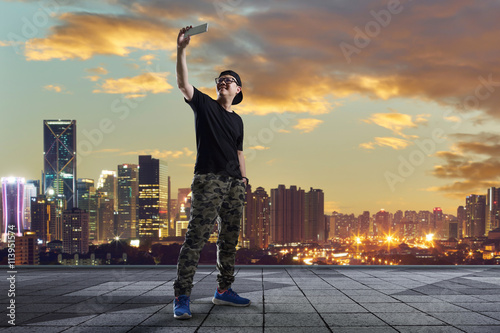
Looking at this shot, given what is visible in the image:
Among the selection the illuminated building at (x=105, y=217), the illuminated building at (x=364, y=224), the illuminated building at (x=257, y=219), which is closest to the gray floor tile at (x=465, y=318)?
the illuminated building at (x=257, y=219)

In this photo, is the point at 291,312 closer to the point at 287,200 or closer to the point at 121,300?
the point at 121,300

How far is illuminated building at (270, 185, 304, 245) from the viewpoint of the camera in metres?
107

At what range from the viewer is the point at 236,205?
11.6 feet

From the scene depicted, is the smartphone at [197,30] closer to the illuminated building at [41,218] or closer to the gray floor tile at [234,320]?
the gray floor tile at [234,320]

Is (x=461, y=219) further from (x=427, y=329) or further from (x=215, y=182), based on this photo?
(x=215, y=182)

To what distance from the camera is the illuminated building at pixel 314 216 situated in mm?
120488

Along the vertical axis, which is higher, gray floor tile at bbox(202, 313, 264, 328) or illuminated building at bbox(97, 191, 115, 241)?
gray floor tile at bbox(202, 313, 264, 328)

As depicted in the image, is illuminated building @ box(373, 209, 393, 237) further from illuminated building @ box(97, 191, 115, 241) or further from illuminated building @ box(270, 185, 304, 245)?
illuminated building @ box(97, 191, 115, 241)

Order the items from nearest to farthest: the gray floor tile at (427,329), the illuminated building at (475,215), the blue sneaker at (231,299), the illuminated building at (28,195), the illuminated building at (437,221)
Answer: the gray floor tile at (427,329) < the blue sneaker at (231,299) < the illuminated building at (475,215) < the illuminated building at (28,195) < the illuminated building at (437,221)

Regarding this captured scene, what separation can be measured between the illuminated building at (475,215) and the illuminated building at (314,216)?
40375 millimetres

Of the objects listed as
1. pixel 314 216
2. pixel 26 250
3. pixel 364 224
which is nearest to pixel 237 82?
pixel 26 250

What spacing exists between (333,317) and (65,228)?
13355 cm

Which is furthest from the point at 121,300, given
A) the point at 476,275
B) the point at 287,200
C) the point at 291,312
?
the point at 287,200

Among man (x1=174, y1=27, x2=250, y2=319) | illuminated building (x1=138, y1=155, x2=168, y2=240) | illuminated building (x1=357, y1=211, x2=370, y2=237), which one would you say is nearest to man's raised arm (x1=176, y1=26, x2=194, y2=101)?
man (x1=174, y1=27, x2=250, y2=319)
